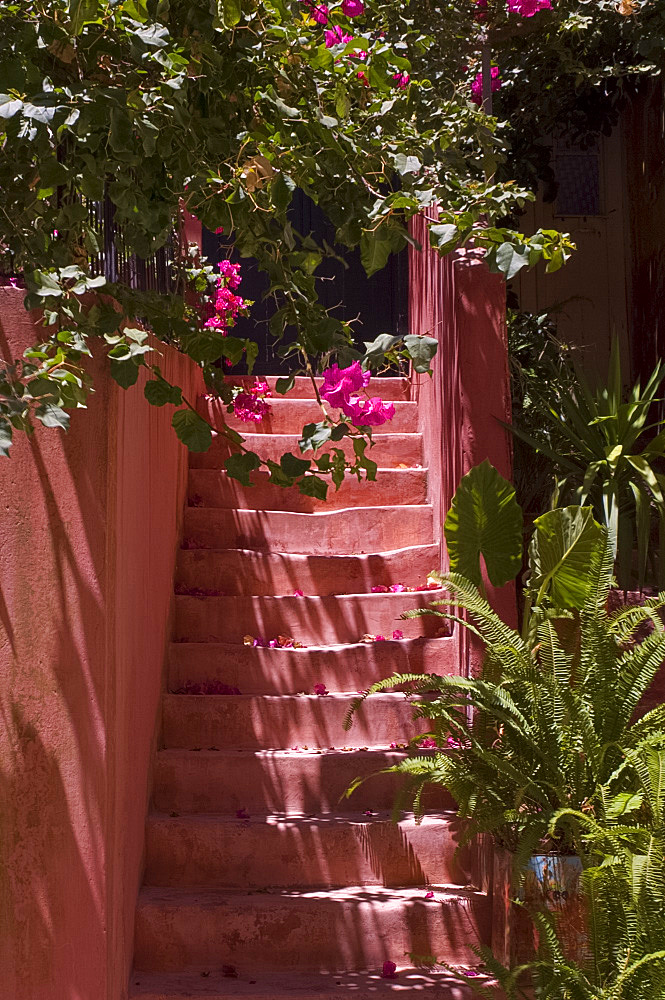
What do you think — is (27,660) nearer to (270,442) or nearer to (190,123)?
(190,123)

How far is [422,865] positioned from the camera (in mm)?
3473

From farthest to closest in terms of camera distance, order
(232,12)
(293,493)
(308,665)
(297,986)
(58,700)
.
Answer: (293,493), (308,665), (297,986), (58,700), (232,12)

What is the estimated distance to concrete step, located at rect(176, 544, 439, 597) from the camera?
4.47 meters

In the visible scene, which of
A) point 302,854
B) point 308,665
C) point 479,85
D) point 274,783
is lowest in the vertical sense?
point 302,854

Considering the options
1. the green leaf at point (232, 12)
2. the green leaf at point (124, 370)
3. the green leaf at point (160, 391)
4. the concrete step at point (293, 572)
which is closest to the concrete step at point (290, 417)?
the concrete step at point (293, 572)

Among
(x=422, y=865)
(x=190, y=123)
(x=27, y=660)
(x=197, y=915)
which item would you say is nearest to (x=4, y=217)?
(x=190, y=123)

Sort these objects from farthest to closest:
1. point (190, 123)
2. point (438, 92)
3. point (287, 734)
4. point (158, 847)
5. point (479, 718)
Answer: point (438, 92)
point (287, 734)
point (158, 847)
point (479, 718)
point (190, 123)

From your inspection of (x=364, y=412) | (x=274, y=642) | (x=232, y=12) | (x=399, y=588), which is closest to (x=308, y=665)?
(x=274, y=642)

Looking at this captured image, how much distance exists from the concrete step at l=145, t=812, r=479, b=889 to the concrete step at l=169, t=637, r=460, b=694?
67cm

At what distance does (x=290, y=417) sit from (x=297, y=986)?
3.10 metres

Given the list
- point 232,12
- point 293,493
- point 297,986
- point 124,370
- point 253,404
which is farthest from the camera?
point 253,404

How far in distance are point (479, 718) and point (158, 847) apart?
1174mm

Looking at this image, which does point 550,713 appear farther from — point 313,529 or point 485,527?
point 313,529

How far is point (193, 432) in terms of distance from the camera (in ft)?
7.92
